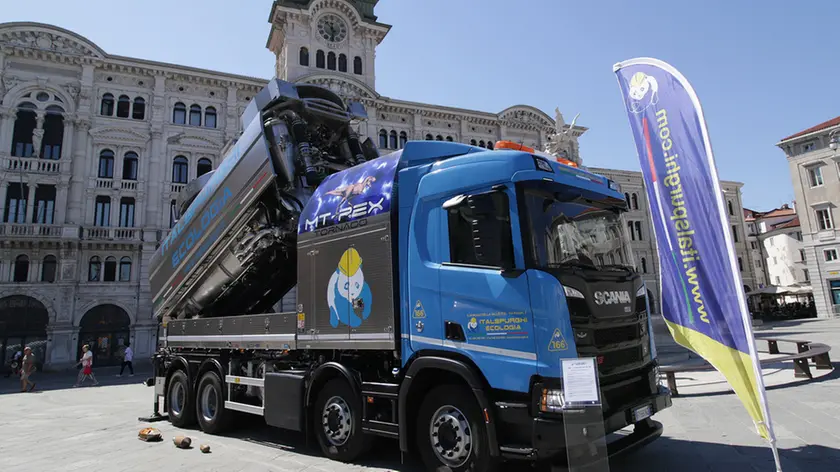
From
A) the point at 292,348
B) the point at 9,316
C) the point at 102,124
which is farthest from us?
the point at 102,124

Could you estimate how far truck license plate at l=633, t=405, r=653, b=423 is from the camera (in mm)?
4691

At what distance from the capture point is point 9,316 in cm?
2664

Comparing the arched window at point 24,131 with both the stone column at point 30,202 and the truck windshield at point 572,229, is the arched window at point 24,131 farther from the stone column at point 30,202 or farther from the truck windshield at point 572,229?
the truck windshield at point 572,229

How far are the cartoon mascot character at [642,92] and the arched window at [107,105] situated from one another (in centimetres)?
3525

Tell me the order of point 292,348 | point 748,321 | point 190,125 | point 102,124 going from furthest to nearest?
point 190,125 < point 102,124 < point 292,348 < point 748,321

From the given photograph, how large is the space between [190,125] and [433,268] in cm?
3296

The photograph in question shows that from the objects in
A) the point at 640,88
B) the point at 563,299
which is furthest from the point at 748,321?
the point at 640,88

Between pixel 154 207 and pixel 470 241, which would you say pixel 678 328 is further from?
pixel 154 207

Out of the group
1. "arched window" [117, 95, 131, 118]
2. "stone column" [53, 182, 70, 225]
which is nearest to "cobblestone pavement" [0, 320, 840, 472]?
"stone column" [53, 182, 70, 225]

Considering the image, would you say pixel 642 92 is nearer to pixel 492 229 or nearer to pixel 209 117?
pixel 492 229

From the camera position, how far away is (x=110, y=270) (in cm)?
2925

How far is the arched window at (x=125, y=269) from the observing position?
2952 cm

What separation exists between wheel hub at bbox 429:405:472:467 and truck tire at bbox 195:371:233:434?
471cm

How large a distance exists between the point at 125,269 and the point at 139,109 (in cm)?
1084
